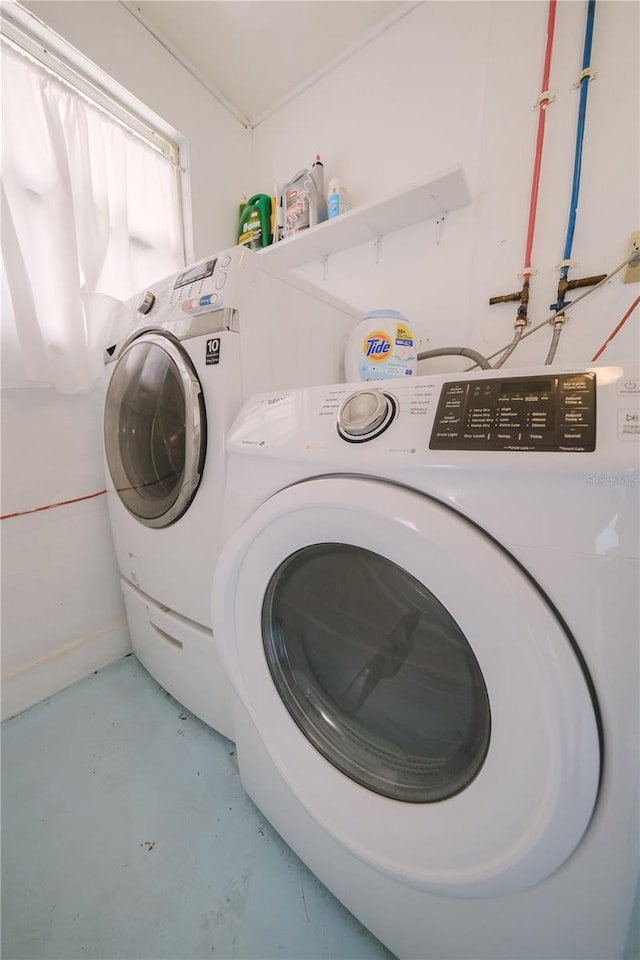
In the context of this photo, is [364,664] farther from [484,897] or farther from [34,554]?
[34,554]

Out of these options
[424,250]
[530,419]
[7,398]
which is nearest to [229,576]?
[530,419]

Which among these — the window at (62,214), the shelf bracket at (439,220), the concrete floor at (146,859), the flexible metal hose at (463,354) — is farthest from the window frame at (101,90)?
the concrete floor at (146,859)

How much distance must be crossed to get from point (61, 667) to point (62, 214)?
144 centimetres

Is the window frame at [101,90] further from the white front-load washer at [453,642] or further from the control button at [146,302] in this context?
the white front-load washer at [453,642]

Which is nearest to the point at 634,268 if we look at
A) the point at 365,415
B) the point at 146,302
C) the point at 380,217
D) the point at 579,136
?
the point at 579,136

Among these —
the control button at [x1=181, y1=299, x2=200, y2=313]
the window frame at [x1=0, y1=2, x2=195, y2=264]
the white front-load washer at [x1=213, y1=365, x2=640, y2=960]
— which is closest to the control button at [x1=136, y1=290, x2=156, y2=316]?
the control button at [x1=181, y1=299, x2=200, y2=313]

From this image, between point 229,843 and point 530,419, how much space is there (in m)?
1.00

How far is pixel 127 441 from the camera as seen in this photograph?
969mm

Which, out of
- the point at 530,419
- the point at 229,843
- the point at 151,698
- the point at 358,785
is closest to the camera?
the point at 530,419

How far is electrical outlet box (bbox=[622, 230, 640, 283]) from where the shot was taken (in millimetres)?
899

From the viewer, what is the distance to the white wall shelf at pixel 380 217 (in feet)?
3.54

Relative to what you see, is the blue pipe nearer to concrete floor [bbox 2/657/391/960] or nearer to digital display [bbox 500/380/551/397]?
digital display [bbox 500/380/551/397]

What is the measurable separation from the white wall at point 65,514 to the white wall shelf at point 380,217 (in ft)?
2.36

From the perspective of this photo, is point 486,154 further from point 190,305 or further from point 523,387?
point 523,387
